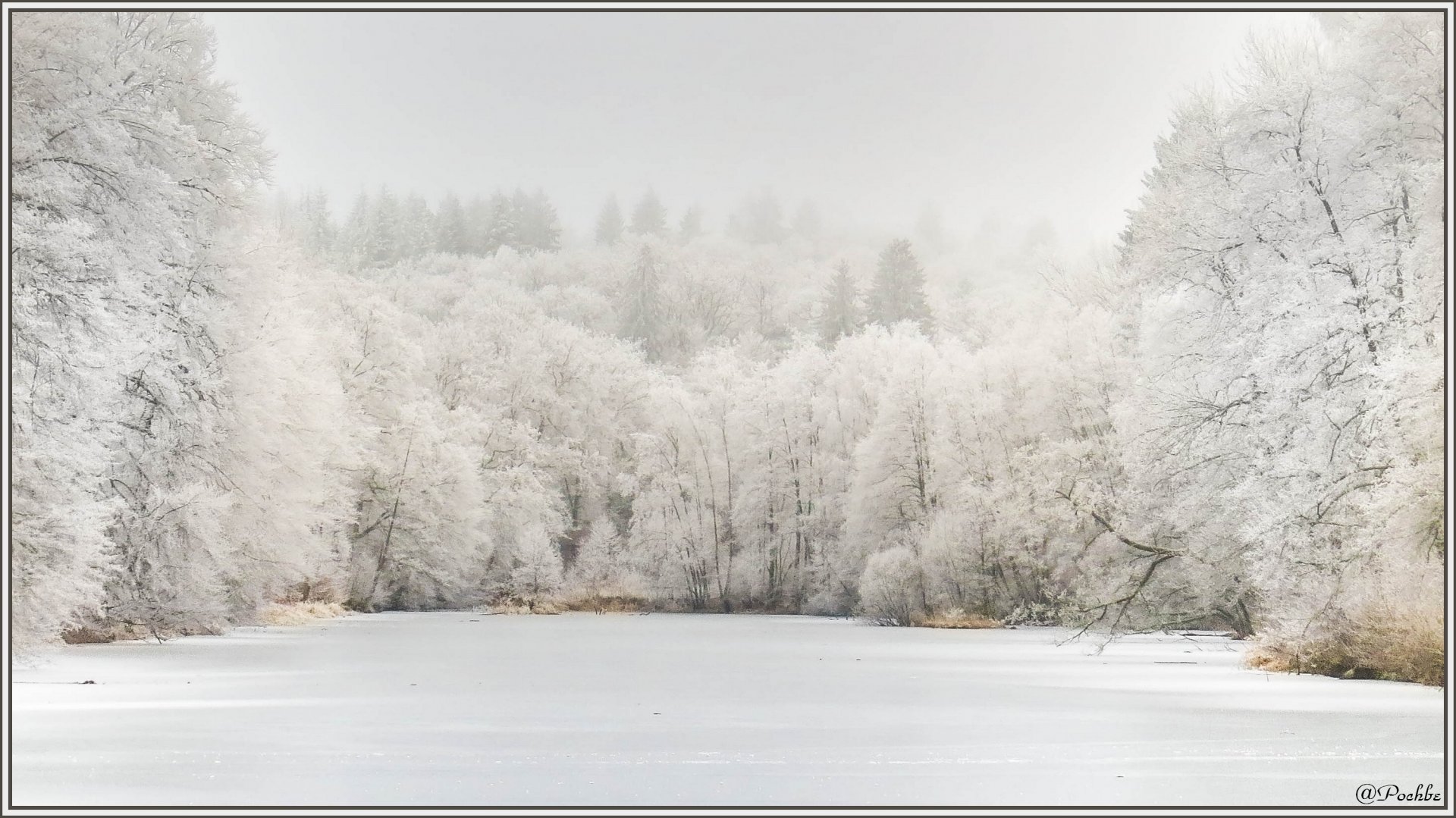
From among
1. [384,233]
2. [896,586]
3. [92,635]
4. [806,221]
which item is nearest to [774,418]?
[896,586]

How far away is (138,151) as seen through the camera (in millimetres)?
20938

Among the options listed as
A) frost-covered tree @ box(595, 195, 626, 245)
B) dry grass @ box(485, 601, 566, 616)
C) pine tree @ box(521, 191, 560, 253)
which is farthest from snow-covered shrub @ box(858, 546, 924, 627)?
frost-covered tree @ box(595, 195, 626, 245)

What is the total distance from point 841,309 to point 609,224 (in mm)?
40245

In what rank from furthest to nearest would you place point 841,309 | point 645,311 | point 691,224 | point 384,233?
1. point 691,224
2. point 384,233
3. point 645,311
4. point 841,309

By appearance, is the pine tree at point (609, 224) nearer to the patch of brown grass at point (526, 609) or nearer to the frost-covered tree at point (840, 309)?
the frost-covered tree at point (840, 309)

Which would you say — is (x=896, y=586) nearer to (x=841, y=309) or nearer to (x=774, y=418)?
(x=774, y=418)

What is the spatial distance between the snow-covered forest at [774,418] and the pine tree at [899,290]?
671cm

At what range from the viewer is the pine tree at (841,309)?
75.8 m

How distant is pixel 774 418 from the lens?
56344mm

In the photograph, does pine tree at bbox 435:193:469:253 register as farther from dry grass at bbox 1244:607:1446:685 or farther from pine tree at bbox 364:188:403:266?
dry grass at bbox 1244:607:1446:685

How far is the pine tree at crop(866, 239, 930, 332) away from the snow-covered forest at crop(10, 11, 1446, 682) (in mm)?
6706

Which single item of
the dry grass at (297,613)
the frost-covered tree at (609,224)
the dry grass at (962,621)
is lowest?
the dry grass at (962,621)


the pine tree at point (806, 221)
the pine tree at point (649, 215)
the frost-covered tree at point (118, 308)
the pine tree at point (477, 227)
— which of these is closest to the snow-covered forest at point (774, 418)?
the frost-covered tree at point (118, 308)

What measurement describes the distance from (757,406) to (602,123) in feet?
159
